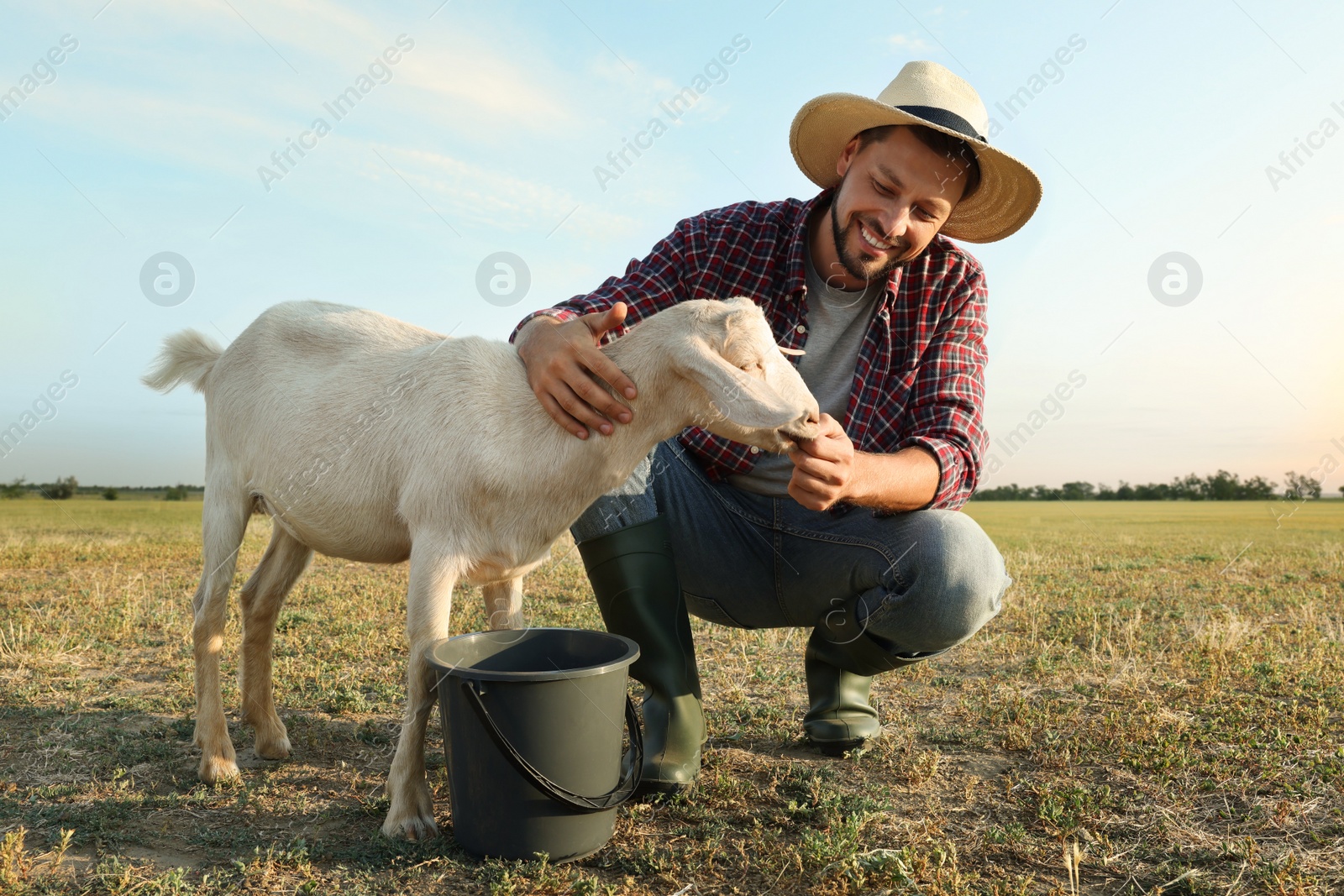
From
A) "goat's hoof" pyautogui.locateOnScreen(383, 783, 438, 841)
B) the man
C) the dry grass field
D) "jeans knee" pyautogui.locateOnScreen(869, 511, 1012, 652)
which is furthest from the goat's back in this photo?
"jeans knee" pyautogui.locateOnScreen(869, 511, 1012, 652)

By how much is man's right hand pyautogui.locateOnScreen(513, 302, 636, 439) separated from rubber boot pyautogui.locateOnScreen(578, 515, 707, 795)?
2.61 feet

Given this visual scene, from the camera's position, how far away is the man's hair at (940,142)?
3498mm

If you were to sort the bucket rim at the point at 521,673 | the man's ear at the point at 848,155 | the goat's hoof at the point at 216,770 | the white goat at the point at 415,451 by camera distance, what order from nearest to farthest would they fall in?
1. the bucket rim at the point at 521,673
2. the white goat at the point at 415,451
3. the goat's hoof at the point at 216,770
4. the man's ear at the point at 848,155

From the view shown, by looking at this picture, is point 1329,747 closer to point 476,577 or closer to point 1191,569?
point 476,577

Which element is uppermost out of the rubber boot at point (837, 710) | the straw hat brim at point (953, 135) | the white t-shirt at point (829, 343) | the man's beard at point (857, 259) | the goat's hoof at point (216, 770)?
the straw hat brim at point (953, 135)

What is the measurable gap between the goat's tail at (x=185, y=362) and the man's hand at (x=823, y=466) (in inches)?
112

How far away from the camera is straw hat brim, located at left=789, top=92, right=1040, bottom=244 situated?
11.6ft

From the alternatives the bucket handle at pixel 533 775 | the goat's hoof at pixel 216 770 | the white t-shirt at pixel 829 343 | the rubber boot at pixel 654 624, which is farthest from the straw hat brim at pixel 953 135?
the goat's hoof at pixel 216 770

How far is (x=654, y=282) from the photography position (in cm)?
384

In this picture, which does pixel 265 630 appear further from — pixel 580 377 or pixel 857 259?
pixel 857 259

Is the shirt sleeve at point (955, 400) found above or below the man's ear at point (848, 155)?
below

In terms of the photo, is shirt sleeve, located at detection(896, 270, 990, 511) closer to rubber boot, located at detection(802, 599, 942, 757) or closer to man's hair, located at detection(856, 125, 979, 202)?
man's hair, located at detection(856, 125, 979, 202)

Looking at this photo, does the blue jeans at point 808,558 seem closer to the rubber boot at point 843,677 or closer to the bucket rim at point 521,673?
the rubber boot at point 843,677

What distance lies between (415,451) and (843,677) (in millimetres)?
2120
